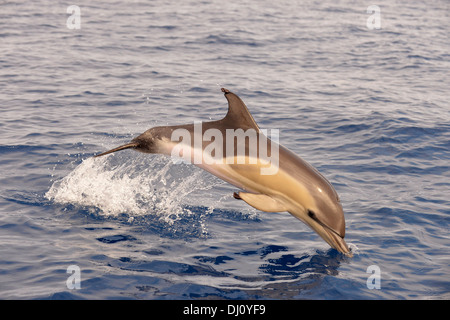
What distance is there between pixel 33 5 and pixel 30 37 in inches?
313

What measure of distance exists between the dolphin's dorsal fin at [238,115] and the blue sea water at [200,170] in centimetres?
182

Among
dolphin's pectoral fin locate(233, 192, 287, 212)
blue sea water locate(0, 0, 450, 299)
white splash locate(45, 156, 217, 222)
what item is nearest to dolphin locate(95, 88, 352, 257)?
dolphin's pectoral fin locate(233, 192, 287, 212)

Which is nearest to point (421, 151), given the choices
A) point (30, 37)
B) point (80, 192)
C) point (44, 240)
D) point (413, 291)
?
point (413, 291)

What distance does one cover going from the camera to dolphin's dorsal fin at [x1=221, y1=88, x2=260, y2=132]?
28.1ft

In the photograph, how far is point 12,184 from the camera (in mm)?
10961

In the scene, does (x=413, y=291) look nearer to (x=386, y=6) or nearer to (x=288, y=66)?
(x=288, y=66)

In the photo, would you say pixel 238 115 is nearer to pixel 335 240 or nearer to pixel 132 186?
pixel 335 240

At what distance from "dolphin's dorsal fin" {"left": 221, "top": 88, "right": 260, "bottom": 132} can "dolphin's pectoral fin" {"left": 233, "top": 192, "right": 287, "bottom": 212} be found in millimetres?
1082

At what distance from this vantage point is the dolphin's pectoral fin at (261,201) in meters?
8.10

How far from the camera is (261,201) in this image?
8266 mm

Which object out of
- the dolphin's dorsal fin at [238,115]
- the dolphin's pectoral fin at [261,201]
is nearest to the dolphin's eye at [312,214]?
the dolphin's pectoral fin at [261,201]

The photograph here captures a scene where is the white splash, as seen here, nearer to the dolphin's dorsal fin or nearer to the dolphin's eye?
the dolphin's dorsal fin

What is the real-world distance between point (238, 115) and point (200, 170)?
3477 mm

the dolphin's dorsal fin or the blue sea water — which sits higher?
the dolphin's dorsal fin
